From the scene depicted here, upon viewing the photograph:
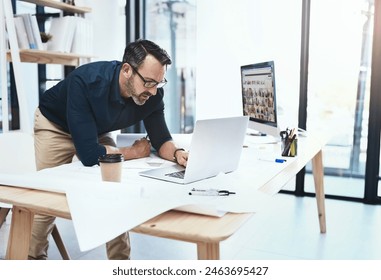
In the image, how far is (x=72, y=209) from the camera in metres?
1.12

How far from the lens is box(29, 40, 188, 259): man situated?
71.4 inches

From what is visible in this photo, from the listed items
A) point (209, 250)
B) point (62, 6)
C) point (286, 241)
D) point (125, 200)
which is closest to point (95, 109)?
point (125, 200)

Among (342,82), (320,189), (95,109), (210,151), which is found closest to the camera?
(210,151)

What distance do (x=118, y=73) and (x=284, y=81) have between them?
227 cm

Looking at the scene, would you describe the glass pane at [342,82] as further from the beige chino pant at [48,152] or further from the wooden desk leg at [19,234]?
the wooden desk leg at [19,234]

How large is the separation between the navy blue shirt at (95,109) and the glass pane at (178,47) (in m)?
2.12

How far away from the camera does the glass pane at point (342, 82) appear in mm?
3656

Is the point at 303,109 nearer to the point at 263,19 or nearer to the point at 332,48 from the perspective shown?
the point at 332,48

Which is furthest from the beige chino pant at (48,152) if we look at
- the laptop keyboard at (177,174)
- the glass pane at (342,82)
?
the glass pane at (342,82)

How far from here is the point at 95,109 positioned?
1917 millimetres

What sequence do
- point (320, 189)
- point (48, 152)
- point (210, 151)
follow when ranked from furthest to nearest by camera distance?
point (320, 189) < point (48, 152) < point (210, 151)

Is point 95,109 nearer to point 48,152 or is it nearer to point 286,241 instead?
point 48,152

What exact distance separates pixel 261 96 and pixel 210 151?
117 cm

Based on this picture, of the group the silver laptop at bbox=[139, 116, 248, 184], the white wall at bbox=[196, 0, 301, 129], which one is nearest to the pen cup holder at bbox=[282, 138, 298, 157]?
the silver laptop at bbox=[139, 116, 248, 184]
